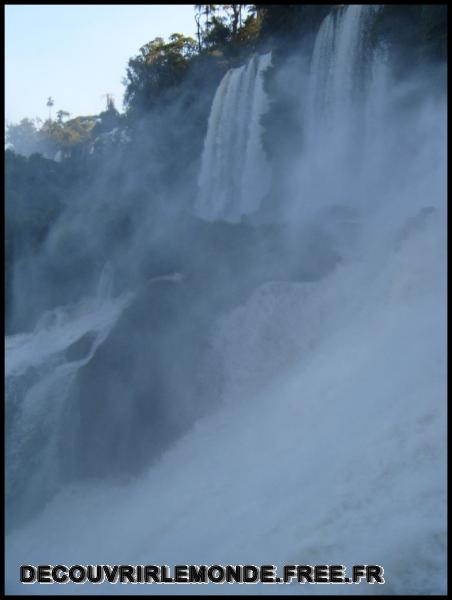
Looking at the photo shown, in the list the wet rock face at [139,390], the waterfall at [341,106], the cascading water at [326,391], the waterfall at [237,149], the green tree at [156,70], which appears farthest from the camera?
the green tree at [156,70]

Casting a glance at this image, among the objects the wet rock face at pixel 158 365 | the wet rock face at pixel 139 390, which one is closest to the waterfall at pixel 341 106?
the wet rock face at pixel 158 365

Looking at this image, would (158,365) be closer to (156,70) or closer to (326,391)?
(326,391)

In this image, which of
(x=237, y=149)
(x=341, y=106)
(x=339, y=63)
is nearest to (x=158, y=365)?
(x=341, y=106)

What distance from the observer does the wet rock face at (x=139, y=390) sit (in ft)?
29.7

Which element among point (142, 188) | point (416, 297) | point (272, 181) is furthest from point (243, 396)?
point (142, 188)

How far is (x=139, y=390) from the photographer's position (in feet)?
30.8

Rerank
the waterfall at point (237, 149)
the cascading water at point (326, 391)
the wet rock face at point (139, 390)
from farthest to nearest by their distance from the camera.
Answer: the waterfall at point (237, 149) < the wet rock face at point (139, 390) < the cascading water at point (326, 391)

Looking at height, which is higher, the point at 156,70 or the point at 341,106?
the point at 156,70

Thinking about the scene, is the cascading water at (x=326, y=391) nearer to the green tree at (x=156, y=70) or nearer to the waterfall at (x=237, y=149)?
the waterfall at (x=237, y=149)

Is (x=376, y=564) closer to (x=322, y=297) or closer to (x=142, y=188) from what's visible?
(x=322, y=297)

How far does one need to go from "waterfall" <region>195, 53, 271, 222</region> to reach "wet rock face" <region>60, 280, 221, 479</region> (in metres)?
8.26

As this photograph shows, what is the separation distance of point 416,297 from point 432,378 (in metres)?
2.17

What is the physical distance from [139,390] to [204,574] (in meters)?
4.39

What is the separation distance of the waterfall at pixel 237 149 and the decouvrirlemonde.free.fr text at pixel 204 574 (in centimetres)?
1222
